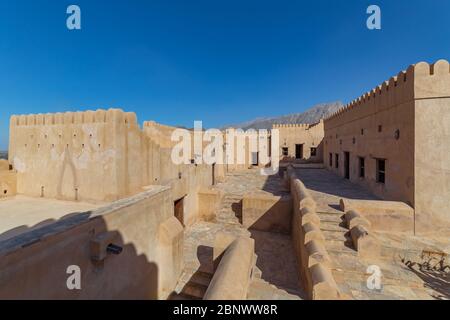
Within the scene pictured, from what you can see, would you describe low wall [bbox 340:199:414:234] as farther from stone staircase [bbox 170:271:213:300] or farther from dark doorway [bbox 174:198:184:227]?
dark doorway [bbox 174:198:184:227]

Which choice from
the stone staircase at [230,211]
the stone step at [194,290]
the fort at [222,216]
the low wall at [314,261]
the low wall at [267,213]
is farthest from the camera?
the stone staircase at [230,211]

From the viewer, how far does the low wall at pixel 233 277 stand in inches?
148

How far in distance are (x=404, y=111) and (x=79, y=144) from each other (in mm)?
13618

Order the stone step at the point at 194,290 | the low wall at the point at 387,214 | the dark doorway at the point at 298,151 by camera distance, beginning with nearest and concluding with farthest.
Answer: the low wall at the point at 387,214
the stone step at the point at 194,290
the dark doorway at the point at 298,151

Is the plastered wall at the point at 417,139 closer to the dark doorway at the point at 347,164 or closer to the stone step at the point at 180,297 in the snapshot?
the dark doorway at the point at 347,164

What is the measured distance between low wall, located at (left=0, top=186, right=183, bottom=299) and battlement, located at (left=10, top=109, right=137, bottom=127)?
4.43 m

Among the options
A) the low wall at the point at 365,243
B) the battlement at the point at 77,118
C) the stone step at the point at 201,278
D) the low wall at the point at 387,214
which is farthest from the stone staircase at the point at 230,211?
the battlement at the point at 77,118

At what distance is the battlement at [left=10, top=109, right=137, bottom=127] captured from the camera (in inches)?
363

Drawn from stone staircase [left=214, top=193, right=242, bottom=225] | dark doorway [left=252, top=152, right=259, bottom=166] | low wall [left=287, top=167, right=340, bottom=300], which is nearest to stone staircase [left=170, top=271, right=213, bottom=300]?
low wall [left=287, top=167, right=340, bottom=300]

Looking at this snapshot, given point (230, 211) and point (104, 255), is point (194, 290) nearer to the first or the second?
point (104, 255)

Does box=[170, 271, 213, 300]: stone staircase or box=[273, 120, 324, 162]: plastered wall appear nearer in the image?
box=[170, 271, 213, 300]: stone staircase

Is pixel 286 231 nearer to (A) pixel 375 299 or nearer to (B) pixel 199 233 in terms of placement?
(B) pixel 199 233

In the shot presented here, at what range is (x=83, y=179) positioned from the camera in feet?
32.3

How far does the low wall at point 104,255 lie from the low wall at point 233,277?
251 centimetres
